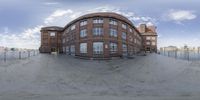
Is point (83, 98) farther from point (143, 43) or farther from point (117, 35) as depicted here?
point (143, 43)

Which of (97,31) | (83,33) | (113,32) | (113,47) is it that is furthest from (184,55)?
(83,33)

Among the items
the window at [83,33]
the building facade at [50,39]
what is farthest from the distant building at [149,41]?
the window at [83,33]

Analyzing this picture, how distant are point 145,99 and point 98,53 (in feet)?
102

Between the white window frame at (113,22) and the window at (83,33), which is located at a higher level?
the white window frame at (113,22)

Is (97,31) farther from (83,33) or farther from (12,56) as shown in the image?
(12,56)

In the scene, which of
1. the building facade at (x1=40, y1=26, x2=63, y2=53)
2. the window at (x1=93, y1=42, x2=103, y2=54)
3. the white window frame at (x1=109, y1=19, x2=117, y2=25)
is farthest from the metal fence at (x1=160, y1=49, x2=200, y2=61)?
the building facade at (x1=40, y1=26, x2=63, y2=53)

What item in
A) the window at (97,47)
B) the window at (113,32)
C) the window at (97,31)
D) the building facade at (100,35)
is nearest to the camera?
the window at (97,47)

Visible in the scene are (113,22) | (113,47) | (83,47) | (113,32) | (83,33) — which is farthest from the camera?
(83,33)

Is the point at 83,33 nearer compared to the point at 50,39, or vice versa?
the point at 83,33

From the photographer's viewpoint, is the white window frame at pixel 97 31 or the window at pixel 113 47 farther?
the window at pixel 113 47

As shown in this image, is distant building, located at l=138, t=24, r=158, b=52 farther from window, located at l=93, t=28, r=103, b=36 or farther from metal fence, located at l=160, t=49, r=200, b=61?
window, located at l=93, t=28, r=103, b=36

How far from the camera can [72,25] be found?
5134 centimetres

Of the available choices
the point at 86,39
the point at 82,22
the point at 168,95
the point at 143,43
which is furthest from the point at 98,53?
the point at 143,43

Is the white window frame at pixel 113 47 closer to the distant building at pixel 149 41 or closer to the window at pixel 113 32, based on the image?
the window at pixel 113 32
